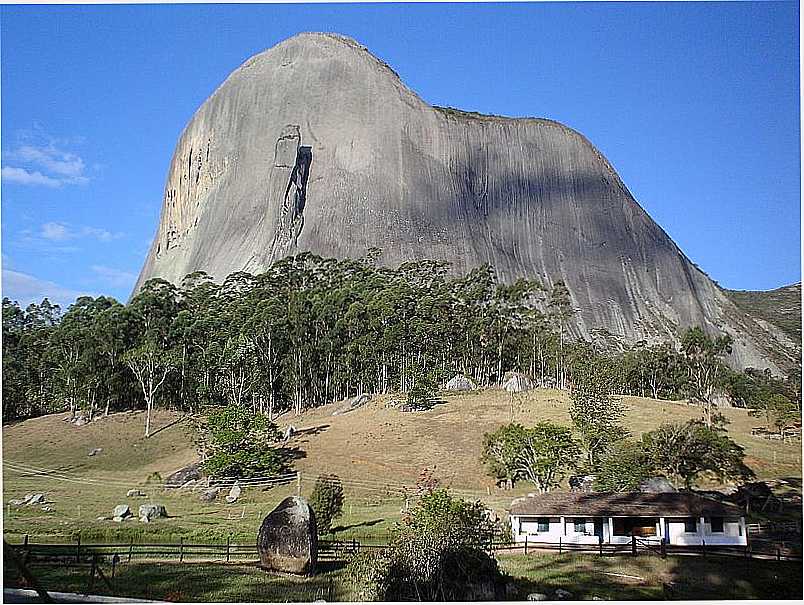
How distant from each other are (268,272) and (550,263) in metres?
3.59

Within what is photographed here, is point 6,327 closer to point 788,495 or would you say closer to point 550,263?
point 550,263

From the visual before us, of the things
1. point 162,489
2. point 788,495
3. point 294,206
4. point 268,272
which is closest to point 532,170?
point 294,206

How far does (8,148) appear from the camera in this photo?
855 centimetres

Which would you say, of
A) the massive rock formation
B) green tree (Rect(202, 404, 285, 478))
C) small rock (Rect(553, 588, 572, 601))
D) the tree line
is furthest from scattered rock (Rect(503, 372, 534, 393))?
small rock (Rect(553, 588, 572, 601))

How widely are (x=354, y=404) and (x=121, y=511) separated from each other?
2.59m

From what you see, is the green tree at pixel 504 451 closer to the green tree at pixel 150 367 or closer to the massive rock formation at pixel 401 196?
the massive rock formation at pixel 401 196

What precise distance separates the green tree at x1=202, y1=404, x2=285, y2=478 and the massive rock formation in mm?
2141

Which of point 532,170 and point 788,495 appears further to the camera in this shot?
point 532,170

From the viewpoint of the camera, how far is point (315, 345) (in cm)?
948

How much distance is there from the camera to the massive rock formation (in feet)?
34.4

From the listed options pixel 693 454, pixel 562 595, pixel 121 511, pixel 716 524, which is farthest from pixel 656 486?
pixel 121 511

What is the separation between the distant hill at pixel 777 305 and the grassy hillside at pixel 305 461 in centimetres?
107

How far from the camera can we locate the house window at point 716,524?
7.53m

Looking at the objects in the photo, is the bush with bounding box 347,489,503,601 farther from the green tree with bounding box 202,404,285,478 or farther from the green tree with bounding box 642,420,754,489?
the green tree with bounding box 642,420,754,489
